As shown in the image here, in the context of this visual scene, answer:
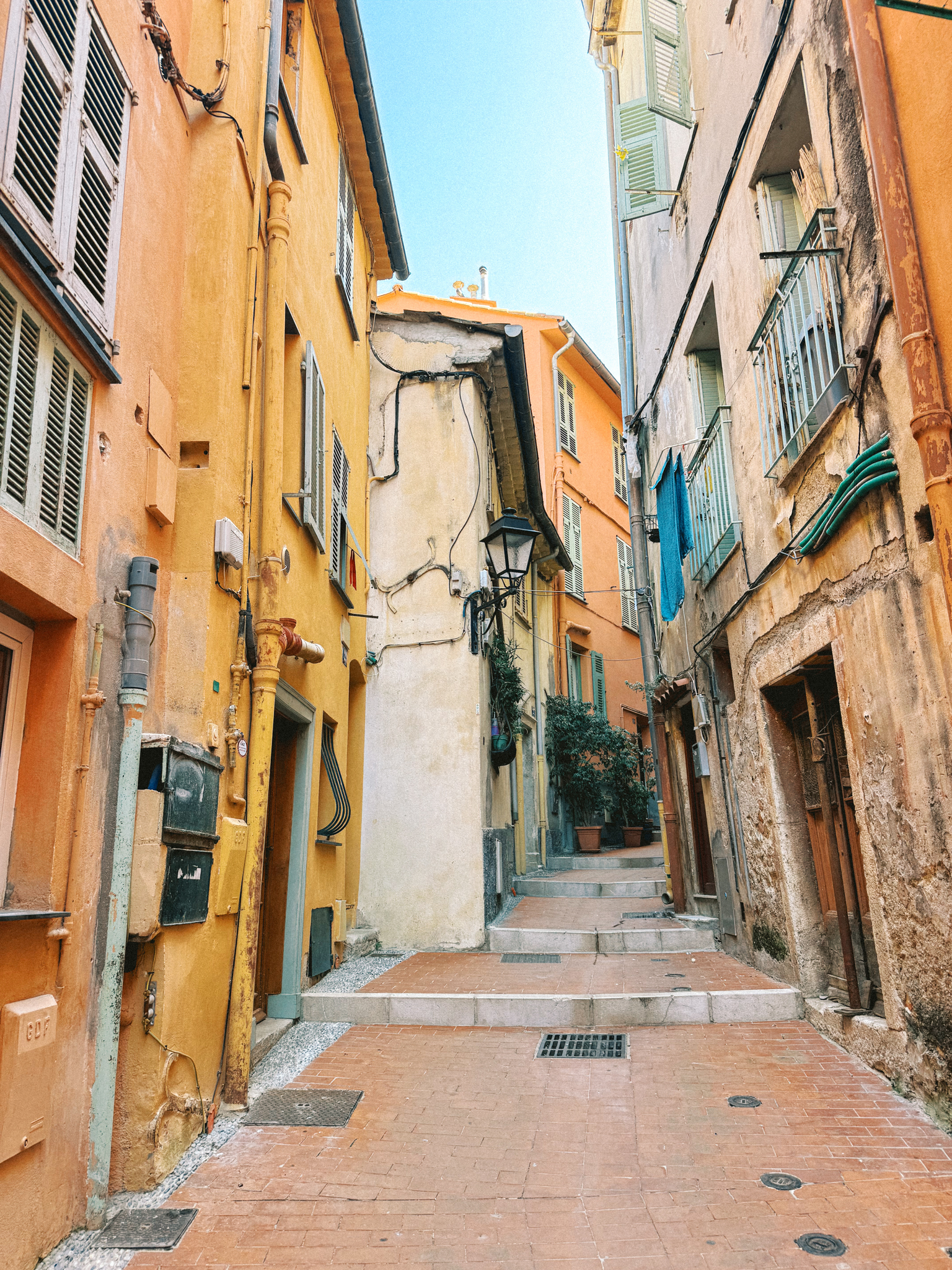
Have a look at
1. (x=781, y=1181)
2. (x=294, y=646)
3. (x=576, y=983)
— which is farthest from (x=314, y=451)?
(x=781, y=1181)

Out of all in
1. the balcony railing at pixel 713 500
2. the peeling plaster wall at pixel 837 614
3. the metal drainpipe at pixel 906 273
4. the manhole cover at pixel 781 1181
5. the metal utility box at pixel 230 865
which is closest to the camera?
the manhole cover at pixel 781 1181

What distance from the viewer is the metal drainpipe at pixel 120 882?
333 centimetres

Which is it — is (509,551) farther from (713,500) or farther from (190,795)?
(190,795)

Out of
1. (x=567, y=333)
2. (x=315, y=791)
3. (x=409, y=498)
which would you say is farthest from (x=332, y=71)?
(x=567, y=333)

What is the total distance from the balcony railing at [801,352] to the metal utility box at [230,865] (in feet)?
Result: 13.1

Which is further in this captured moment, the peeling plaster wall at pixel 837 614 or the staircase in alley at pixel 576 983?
the staircase in alley at pixel 576 983

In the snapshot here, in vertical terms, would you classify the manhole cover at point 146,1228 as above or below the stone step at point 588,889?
below

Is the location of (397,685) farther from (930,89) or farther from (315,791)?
(930,89)

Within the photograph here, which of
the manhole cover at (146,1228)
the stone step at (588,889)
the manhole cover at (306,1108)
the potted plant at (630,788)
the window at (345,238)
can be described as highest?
the window at (345,238)

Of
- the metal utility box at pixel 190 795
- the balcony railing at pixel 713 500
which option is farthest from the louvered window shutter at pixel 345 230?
the metal utility box at pixel 190 795

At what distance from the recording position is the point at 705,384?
29.3ft

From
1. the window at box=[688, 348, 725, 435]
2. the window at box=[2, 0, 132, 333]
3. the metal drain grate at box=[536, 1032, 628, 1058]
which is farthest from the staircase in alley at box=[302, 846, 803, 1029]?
the window at box=[688, 348, 725, 435]

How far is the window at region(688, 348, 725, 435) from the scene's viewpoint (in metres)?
8.84

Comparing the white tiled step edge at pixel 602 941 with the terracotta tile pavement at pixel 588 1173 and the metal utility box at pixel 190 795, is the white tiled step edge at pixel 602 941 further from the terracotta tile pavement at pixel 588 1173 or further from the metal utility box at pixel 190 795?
the metal utility box at pixel 190 795
